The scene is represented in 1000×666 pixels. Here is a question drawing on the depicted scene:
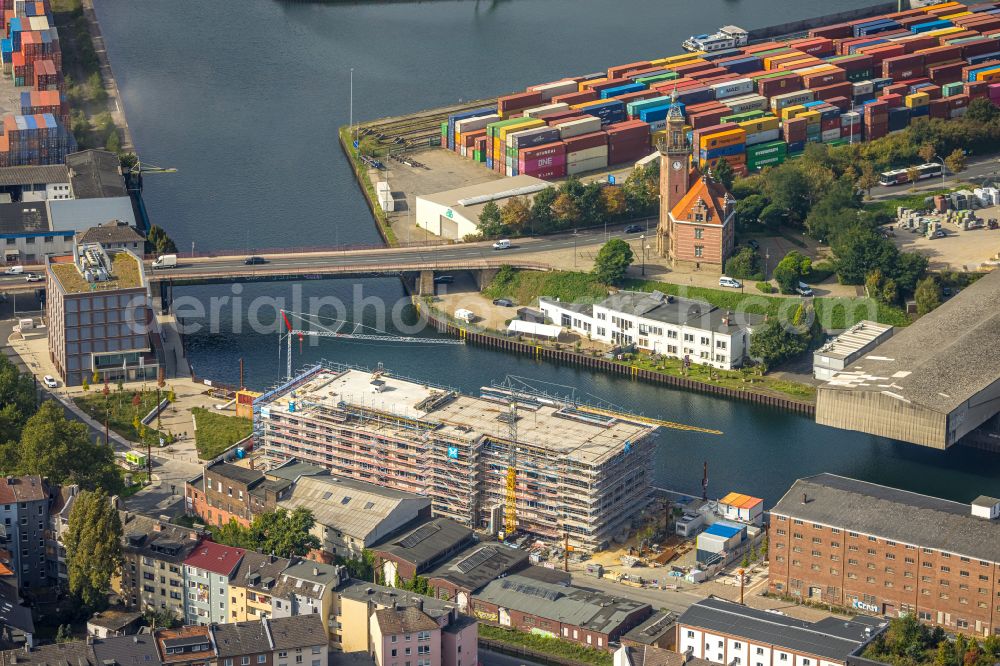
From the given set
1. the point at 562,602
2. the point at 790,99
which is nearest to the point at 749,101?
the point at 790,99

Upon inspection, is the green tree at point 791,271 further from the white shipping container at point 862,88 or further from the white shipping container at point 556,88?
the white shipping container at point 556,88

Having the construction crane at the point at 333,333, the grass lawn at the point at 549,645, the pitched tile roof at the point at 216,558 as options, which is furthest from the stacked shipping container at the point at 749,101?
the pitched tile roof at the point at 216,558

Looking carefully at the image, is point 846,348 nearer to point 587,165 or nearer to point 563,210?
point 563,210

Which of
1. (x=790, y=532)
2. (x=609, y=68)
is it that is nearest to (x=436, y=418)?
(x=790, y=532)

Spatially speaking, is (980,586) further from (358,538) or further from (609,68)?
(609,68)

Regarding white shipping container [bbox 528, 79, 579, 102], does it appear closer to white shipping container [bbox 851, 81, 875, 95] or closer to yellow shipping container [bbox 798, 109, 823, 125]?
yellow shipping container [bbox 798, 109, 823, 125]
